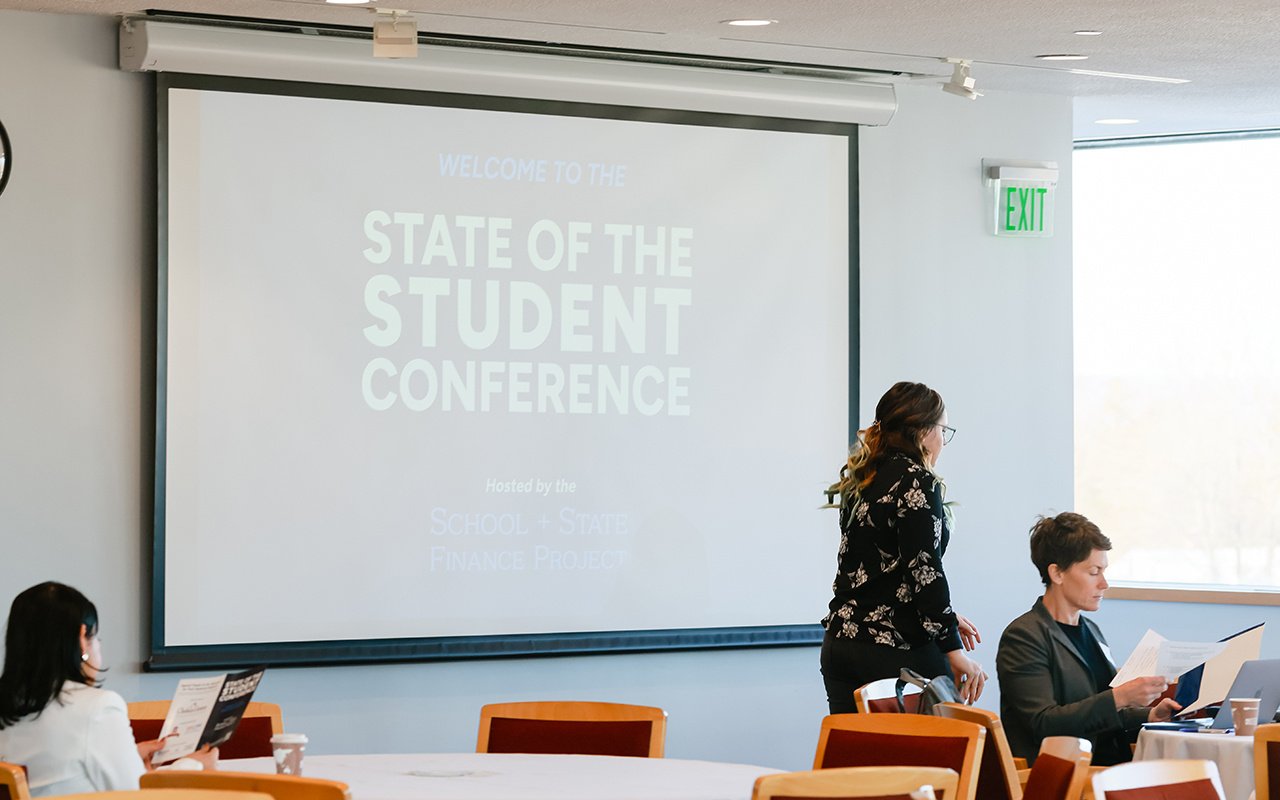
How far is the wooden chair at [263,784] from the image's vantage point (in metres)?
3.02

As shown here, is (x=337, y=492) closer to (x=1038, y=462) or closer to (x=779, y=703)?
(x=779, y=703)

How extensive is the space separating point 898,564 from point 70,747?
2.41m

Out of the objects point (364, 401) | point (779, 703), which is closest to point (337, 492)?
point (364, 401)

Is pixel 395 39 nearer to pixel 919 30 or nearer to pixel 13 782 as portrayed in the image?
pixel 919 30

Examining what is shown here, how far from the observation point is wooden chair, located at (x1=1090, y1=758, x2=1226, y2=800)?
3201mm

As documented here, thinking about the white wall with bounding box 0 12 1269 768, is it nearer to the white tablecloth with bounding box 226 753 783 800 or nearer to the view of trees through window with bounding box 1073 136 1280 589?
the view of trees through window with bounding box 1073 136 1280 589

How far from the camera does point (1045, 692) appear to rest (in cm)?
458

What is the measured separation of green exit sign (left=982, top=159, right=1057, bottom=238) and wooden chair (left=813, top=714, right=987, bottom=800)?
3.33 meters

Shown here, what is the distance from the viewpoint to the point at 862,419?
6578 mm

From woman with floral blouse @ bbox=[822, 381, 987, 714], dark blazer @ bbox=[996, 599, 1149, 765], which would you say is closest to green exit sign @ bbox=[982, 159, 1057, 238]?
woman with floral blouse @ bbox=[822, 381, 987, 714]

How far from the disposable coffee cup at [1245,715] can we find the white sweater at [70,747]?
111 inches

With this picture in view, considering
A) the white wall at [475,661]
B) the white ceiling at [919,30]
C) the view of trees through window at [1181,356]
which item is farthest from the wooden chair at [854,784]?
the view of trees through window at [1181,356]

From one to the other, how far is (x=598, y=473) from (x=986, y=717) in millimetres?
2405

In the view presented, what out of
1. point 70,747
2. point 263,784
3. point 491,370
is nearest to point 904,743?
point 263,784
